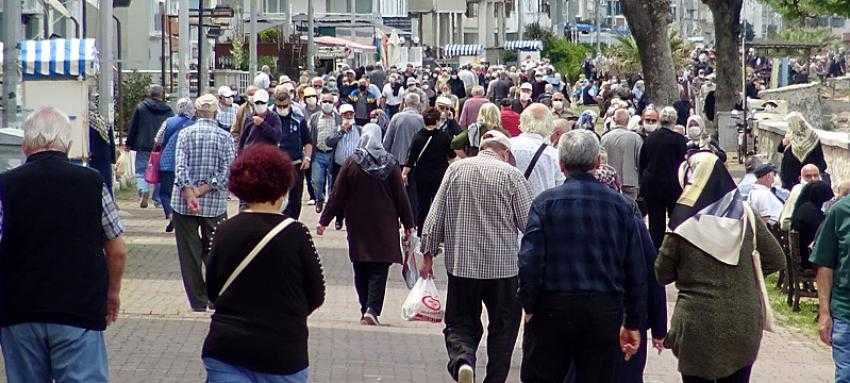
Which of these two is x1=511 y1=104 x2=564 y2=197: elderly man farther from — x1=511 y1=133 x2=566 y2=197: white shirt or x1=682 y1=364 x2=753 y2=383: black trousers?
x1=682 y1=364 x2=753 y2=383: black trousers

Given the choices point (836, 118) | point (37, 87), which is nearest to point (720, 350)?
point (37, 87)

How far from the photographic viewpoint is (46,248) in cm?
708

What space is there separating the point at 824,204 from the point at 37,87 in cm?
659

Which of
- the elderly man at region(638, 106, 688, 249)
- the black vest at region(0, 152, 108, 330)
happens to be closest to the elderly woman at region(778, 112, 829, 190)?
the elderly man at region(638, 106, 688, 249)

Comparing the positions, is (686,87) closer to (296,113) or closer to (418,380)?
(296,113)

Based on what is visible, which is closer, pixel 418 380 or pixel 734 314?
pixel 734 314

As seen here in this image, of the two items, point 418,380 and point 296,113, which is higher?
point 296,113

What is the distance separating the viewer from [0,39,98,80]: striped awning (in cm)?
1433

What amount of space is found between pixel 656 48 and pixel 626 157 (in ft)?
58.1

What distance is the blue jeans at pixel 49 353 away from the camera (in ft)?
23.2

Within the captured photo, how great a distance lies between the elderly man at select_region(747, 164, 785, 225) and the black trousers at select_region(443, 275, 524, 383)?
257 inches

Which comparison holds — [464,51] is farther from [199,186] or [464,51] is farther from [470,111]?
[199,186]

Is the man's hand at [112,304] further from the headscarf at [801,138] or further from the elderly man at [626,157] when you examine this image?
the headscarf at [801,138]

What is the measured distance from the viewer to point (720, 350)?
26.9 feet
